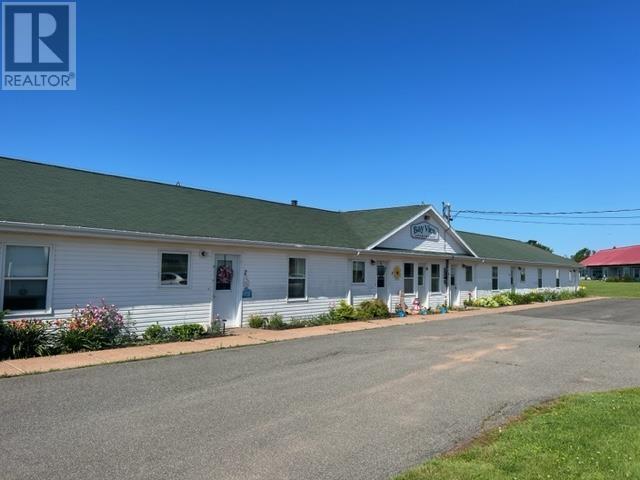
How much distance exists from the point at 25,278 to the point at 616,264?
8671 cm

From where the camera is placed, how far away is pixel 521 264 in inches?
1377

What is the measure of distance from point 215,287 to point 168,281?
1.69 metres

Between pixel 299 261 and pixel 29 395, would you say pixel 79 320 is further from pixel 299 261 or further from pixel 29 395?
pixel 299 261

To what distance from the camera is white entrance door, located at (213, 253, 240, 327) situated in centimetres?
1557

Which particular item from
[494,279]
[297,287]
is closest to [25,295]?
[297,287]

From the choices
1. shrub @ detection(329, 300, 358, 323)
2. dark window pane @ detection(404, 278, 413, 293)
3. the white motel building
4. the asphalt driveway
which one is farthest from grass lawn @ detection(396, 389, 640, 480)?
dark window pane @ detection(404, 278, 413, 293)

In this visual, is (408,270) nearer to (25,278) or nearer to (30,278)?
(30,278)

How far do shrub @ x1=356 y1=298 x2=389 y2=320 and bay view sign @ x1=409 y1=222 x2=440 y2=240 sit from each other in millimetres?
4552

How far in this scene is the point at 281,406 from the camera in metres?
7.21

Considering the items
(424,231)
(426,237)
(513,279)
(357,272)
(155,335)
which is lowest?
(155,335)

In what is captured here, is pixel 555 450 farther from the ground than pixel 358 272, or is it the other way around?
pixel 358 272

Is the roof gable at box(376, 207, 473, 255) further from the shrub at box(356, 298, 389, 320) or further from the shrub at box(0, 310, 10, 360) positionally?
the shrub at box(0, 310, 10, 360)

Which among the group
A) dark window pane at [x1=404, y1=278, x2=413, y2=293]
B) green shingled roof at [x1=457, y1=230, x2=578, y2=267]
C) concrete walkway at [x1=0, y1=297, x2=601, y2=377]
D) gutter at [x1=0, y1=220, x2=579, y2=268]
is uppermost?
green shingled roof at [x1=457, y1=230, x2=578, y2=267]

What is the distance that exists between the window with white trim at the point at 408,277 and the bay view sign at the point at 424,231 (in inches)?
56.4
